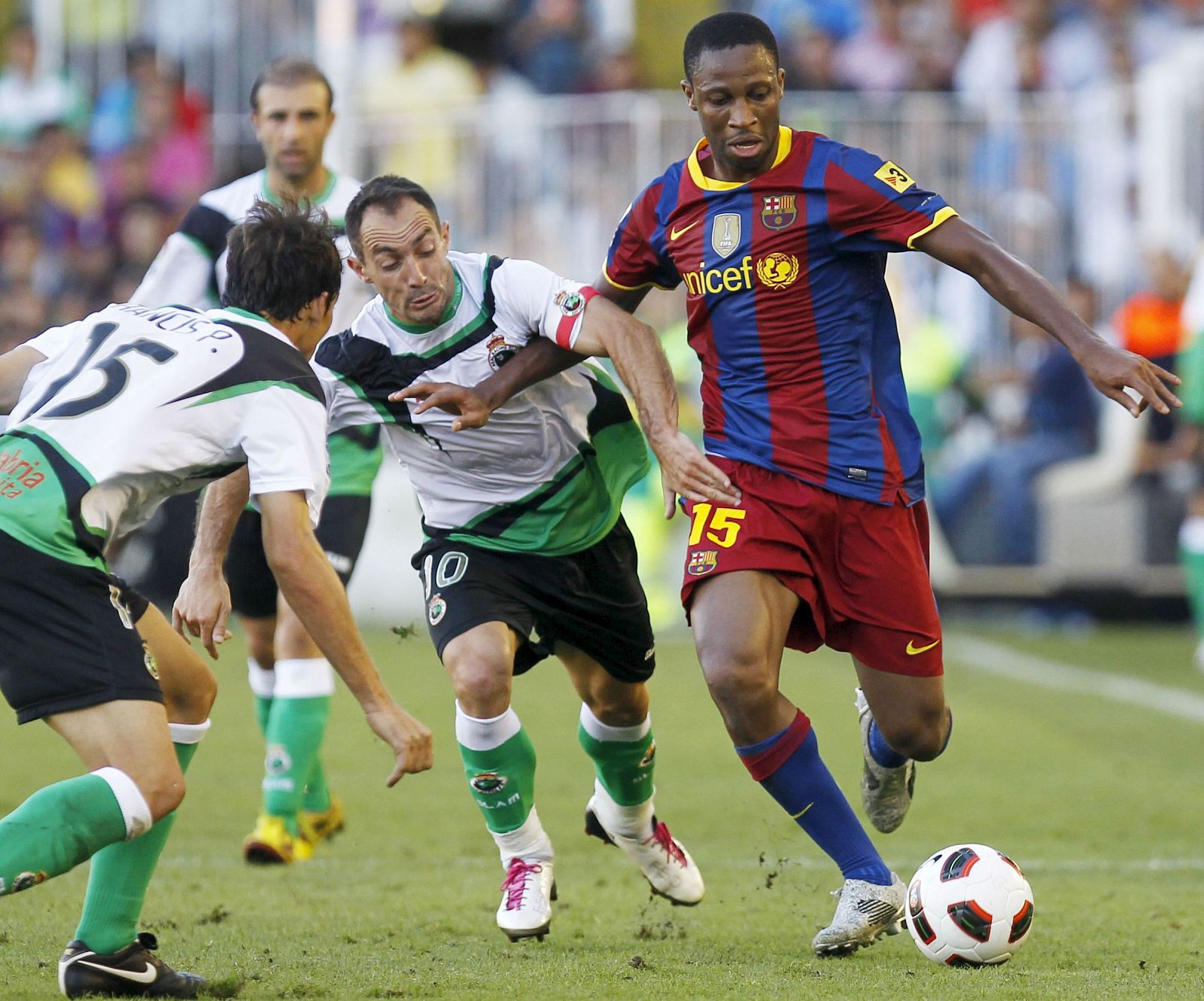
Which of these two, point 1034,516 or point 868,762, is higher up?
point 868,762

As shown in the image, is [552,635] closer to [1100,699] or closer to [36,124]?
[1100,699]

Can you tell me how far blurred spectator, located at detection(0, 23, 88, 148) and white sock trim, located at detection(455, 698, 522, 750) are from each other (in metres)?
12.8

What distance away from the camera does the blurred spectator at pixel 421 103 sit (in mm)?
15312

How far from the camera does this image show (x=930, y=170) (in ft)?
49.2

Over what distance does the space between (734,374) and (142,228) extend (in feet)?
35.8

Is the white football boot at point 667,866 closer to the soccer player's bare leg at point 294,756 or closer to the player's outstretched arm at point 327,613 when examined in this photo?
the soccer player's bare leg at point 294,756

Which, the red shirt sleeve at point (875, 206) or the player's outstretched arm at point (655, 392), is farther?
the red shirt sleeve at point (875, 206)

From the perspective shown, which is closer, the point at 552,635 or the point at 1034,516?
the point at 552,635

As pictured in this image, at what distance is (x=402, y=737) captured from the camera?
400 centimetres

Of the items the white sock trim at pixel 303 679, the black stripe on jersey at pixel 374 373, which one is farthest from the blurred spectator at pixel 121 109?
the black stripe on jersey at pixel 374 373

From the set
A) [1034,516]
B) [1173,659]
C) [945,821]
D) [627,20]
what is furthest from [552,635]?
[627,20]

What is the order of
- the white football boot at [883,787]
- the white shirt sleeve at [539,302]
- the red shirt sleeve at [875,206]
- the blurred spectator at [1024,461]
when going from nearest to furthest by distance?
the red shirt sleeve at [875,206] < the white shirt sleeve at [539,302] < the white football boot at [883,787] < the blurred spectator at [1024,461]

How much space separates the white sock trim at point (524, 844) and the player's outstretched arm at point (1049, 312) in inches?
76.2

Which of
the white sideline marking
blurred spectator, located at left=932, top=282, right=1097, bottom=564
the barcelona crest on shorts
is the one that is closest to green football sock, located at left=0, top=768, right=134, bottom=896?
the barcelona crest on shorts
